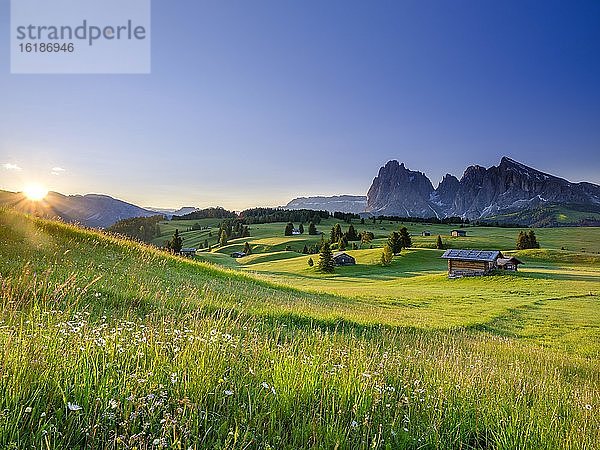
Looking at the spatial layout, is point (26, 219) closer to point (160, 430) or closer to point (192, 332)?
point (192, 332)

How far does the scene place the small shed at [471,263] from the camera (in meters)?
67.5

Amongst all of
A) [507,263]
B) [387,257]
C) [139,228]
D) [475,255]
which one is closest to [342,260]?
[387,257]

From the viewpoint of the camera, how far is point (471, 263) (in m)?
68.3

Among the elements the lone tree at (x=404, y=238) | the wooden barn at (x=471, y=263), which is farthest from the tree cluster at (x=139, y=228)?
the wooden barn at (x=471, y=263)

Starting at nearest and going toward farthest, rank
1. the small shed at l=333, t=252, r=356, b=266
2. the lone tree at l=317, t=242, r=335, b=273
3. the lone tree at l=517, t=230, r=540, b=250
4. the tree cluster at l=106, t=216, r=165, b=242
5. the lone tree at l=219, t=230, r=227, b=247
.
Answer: the lone tree at l=317, t=242, r=335, b=273 < the small shed at l=333, t=252, r=356, b=266 < the lone tree at l=517, t=230, r=540, b=250 < the tree cluster at l=106, t=216, r=165, b=242 < the lone tree at l=219, t=230, r=227, b=247

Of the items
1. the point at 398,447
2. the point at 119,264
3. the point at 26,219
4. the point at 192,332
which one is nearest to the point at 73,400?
the point at 192,332

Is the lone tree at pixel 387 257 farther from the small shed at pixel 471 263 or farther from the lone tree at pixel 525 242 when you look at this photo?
the lone tree at pixel 525 242

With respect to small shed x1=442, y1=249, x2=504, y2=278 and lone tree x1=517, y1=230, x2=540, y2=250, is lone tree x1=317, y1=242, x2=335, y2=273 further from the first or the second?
lone tree x1=517, y1=230, x2=540, y2=250

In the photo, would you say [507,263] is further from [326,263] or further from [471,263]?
[326,263]

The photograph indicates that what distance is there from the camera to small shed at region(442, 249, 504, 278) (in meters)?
67.5

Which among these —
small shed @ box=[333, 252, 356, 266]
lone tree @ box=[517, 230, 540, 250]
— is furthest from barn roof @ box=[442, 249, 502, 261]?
lone tree @ box=[517, 230, 540, 250]

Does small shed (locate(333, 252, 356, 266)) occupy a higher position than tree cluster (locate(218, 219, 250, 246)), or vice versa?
tree cluster (locate(218, 219, 250, 246))

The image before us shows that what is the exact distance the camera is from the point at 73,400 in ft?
13.4

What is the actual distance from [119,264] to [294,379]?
16148 mm
